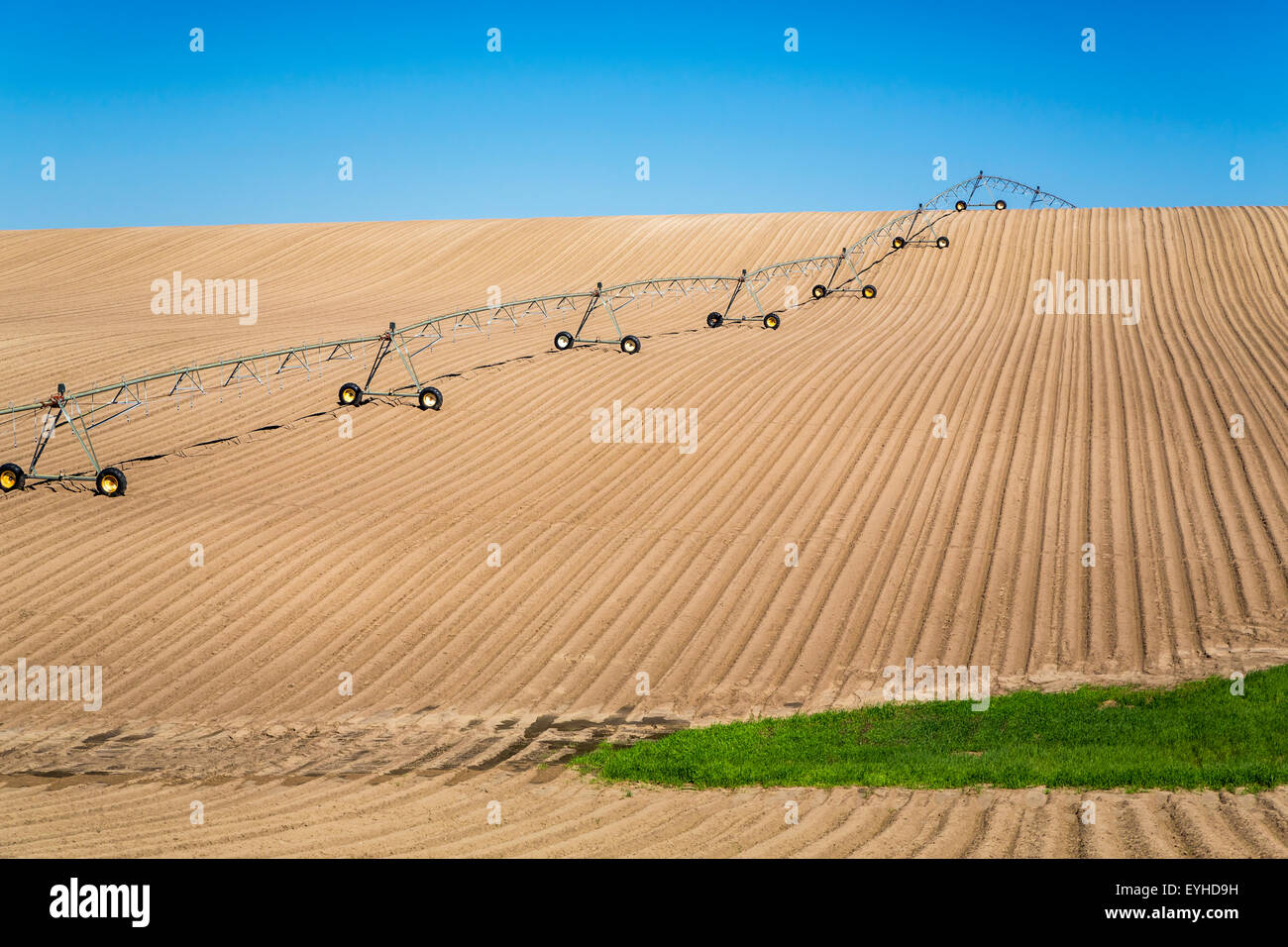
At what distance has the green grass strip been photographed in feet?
23.9

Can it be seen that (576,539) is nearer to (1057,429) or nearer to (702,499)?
(702,499)

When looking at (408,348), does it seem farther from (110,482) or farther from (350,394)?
(110,482)

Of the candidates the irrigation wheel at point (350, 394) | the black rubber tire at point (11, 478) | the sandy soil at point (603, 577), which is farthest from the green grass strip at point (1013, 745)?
the irrigation wheel at point (350, 394)

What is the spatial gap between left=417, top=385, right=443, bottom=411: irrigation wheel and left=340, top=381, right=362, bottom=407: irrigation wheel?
1291mm

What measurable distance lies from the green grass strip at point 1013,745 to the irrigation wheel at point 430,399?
1222 centimetres

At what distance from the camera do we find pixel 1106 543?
1396cm

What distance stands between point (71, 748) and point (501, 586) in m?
5.36

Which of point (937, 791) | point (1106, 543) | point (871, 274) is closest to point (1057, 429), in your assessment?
point (1106, 543)

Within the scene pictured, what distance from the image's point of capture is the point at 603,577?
1351 centimetres

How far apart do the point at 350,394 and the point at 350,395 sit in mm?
25

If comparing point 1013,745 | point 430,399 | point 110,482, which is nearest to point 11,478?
point 110,482

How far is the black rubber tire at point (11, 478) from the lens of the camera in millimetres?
15523

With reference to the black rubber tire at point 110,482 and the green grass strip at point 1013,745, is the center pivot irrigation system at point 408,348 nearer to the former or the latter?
the black rubber tire at point 110,482

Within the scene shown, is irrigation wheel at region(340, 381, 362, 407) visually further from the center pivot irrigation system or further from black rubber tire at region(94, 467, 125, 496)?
black rubber tire at region(94, 467, 125, 496)
